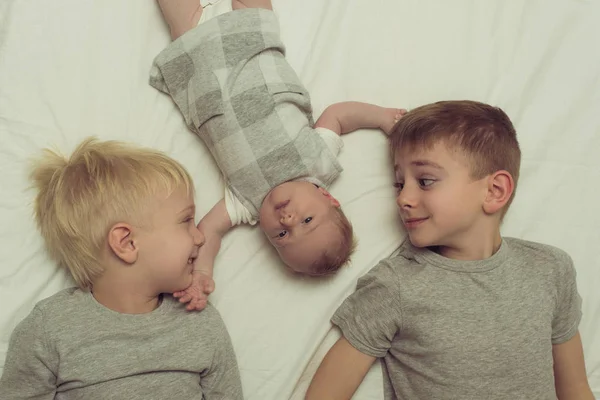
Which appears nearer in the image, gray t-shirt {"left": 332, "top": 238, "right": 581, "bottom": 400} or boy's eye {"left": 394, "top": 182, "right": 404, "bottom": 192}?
gray t-shirt {"left": 332, "top": 238, "right": 581, "bottom": 400}

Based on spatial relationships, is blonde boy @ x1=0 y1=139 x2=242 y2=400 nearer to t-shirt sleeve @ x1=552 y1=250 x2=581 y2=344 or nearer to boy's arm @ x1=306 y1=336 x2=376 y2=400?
boy's arm @ x1=306 y1=336 x2=376 y2=400

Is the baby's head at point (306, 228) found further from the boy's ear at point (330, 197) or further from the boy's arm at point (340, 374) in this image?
the boy's arm at point (340, 374)

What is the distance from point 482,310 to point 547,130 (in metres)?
0.55

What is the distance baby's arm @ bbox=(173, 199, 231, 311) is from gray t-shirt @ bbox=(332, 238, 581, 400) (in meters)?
0.33

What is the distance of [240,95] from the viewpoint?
1.44m

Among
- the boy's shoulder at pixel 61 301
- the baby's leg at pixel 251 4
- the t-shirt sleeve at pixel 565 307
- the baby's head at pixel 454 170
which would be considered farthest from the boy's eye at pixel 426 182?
the boy's shoulder at pixel 61 301

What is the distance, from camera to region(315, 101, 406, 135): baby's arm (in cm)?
151

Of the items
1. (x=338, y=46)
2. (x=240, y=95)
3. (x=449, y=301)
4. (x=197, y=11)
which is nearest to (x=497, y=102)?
(x=338, y=46)

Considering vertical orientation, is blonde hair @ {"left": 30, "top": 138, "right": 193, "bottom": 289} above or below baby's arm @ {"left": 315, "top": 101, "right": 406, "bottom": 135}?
below

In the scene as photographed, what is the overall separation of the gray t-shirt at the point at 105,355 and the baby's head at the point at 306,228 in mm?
265

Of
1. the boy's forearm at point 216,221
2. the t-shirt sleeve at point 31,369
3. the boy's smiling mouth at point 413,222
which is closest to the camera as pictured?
the t-shirt sleeve at point 31,369

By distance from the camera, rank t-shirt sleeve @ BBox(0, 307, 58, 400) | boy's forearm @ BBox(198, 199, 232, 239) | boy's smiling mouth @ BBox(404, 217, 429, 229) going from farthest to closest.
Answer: boy's forearm @ BBox(198, 199, 232, 239), boy's smiling mouth @ BBox(404, 217, 429, 229), t-shirt sleeve @ BBox(0, 307, 58, 400)

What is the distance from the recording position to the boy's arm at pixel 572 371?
142 cm

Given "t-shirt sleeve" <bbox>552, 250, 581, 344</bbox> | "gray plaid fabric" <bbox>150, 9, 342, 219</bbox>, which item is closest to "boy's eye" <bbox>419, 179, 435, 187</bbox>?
"gray plaid fabric" <bbox>150, 9, 342, 219</bbox>
